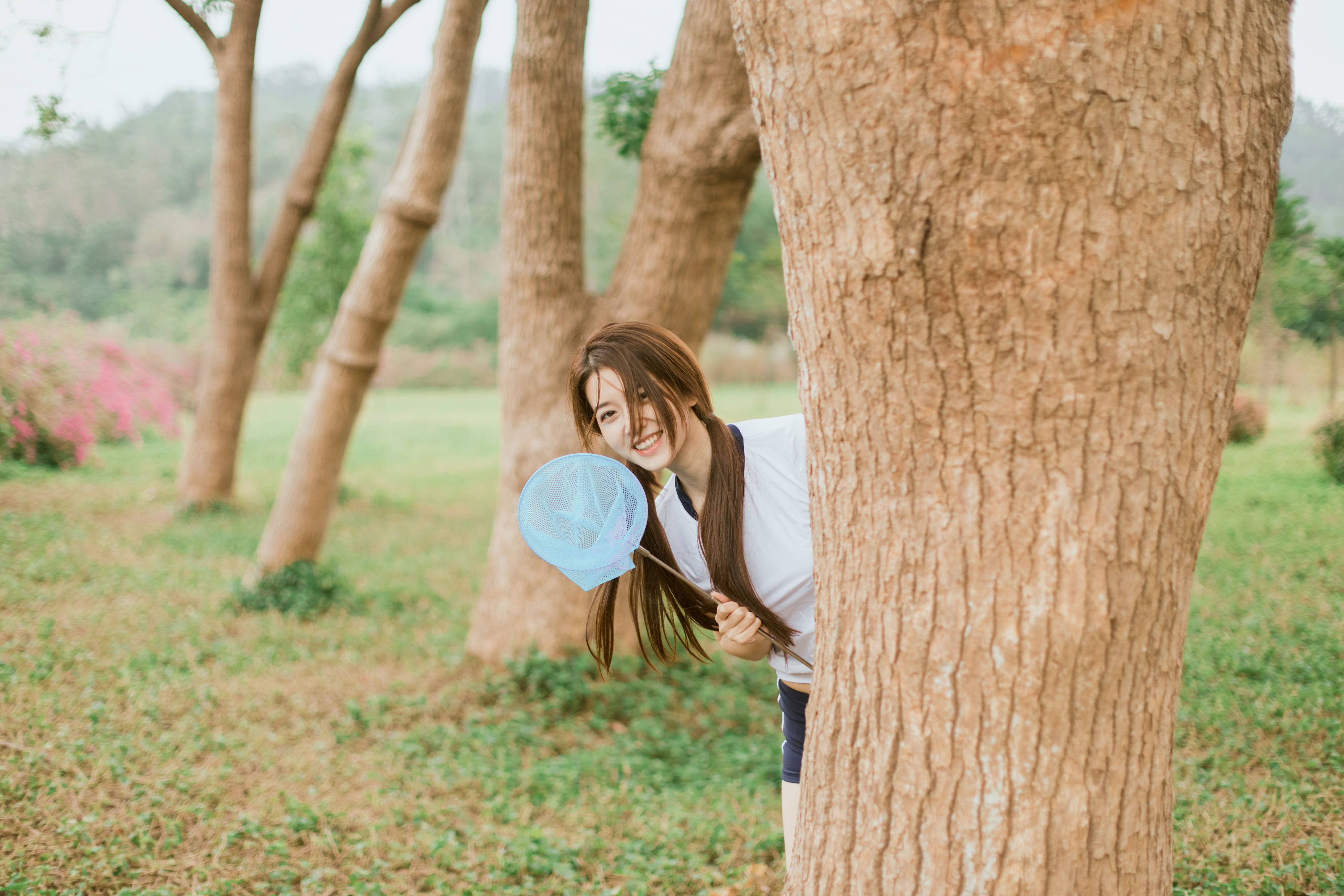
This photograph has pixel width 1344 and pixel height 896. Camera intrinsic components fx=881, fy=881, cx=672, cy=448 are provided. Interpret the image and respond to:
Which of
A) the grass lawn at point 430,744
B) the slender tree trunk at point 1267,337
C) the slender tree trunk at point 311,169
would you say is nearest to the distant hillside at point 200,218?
the slender tree trunk at point 311,169

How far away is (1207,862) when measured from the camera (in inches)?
108

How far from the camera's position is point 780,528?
233 centimetres

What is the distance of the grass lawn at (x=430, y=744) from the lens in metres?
2.88

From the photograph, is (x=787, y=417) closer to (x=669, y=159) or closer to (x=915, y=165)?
(x=915, y=165)

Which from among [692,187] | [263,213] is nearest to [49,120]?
[692,187]

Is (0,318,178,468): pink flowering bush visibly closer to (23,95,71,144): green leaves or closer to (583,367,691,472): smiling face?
(23,95,71,144): green leaves

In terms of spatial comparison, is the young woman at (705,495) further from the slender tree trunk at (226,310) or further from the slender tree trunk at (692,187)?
the slender tree trunk at (226,310)

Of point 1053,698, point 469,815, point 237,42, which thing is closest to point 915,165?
point 1053,698

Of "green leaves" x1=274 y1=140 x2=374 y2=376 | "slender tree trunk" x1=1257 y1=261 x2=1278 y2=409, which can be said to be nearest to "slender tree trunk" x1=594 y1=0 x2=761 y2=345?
"slender tree trunk" x1=1257 y1=261 x2=1278 y2=409

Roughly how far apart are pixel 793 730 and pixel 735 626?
1.79 feet

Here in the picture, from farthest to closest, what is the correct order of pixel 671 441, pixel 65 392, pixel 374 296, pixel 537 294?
1. pixel 65 392
2. pixel 374 296
3. pixel 537 294
4. pixel 671 441

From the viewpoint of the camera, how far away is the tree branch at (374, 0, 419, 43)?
7.34 m

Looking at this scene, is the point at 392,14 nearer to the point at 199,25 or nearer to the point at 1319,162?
the point at 199,25

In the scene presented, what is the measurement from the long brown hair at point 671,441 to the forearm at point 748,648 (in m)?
0.07
